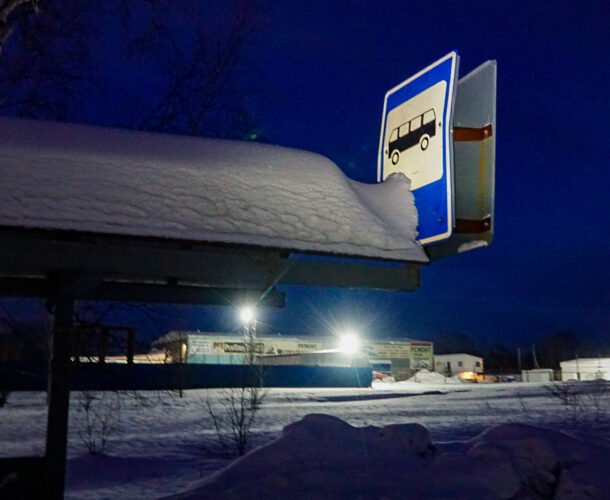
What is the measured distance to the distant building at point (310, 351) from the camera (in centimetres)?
4853

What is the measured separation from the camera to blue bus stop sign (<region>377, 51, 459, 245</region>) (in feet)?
12.5

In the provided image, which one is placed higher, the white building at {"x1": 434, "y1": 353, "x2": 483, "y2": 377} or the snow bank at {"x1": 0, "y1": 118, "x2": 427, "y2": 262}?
the snow bank at {"x1": 0, "y1": 118, "x2": 427, "y2": 262}

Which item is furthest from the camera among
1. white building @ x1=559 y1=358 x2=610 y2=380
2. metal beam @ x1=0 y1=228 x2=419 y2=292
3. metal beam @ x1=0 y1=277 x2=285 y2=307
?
white building @ x1=559 y1=358 x2=610 y2=380

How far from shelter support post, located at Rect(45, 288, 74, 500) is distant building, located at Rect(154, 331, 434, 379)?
36.7 metres

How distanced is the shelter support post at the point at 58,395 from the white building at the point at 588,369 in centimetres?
4794

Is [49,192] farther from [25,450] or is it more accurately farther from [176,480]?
[25,450]

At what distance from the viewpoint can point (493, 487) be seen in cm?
520

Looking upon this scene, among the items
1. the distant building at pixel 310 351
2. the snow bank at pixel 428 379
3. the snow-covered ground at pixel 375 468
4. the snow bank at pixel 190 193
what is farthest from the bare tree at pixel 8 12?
the snow bank at pixel 428 379

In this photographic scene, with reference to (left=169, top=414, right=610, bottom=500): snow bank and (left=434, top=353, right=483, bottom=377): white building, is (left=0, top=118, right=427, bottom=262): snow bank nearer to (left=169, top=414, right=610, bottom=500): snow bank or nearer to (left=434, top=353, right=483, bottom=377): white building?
(left=169, top=414, right=610, bottom=500): snow bank

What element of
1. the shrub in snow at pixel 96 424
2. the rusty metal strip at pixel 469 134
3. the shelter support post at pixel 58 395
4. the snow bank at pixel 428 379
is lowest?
the snow bank at pixel 428 379

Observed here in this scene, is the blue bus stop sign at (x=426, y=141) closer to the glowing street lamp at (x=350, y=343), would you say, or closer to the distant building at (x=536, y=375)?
the glowing street lamp at (x=350, y=343)

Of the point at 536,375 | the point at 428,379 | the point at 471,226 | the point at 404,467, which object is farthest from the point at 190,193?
the point at 536,375

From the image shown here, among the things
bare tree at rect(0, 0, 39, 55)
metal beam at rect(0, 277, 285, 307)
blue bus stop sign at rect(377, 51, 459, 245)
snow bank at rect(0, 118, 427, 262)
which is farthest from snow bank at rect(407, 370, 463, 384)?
snow bank at rect(0, 118, 427, 262)

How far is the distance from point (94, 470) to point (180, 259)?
6.56 meters
